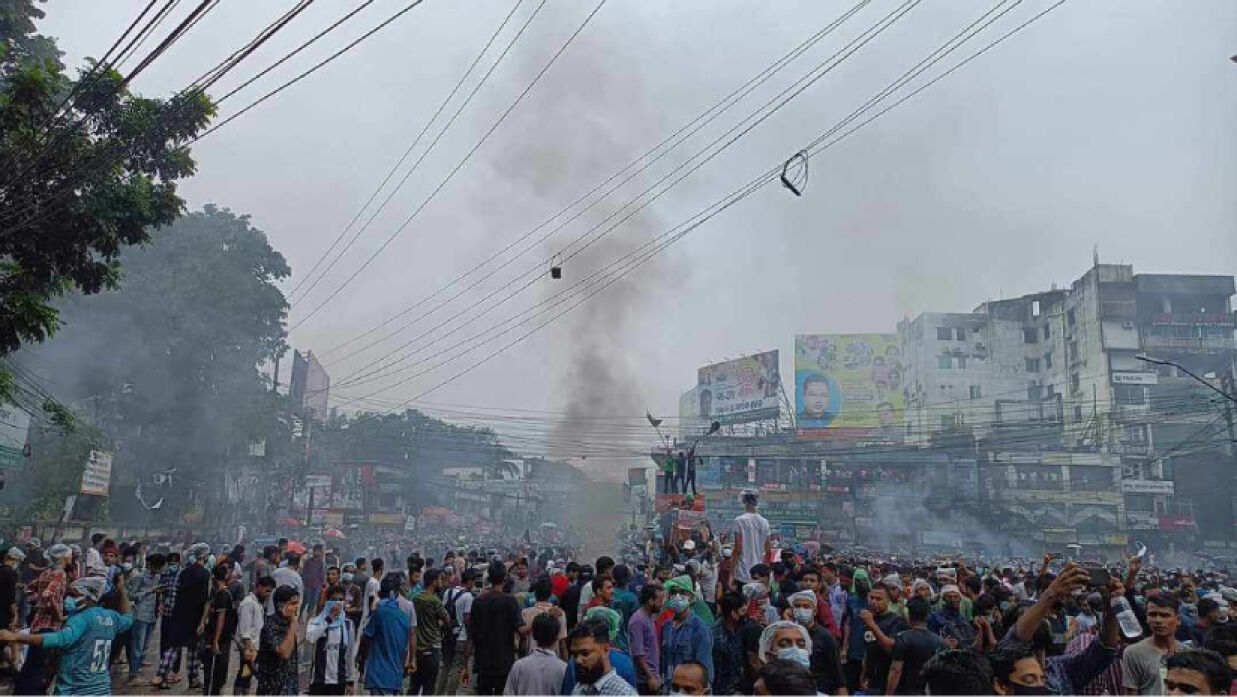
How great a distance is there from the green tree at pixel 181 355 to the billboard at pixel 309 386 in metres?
7.37

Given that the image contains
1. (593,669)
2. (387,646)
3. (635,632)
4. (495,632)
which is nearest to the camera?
(593,669)

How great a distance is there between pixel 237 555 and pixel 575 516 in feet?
263

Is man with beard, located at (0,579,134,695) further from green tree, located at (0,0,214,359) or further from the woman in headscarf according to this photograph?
green tree, located at (0,0,214,359)

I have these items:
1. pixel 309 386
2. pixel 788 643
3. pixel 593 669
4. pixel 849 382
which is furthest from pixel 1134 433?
pixel 593 669

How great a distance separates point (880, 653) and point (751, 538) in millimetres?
3835

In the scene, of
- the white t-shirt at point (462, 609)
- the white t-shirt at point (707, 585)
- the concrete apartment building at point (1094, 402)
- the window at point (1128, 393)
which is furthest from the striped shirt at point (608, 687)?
the window at point (1128, 393)

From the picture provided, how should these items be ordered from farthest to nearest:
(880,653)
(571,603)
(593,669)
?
(571,603) < (880,653) < (593,669)

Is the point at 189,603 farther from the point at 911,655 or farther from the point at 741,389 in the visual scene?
the point at 741,389

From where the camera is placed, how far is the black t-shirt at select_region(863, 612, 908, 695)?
739 centimetres

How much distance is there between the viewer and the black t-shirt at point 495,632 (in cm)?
845

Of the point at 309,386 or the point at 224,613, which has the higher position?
the point at 309,386

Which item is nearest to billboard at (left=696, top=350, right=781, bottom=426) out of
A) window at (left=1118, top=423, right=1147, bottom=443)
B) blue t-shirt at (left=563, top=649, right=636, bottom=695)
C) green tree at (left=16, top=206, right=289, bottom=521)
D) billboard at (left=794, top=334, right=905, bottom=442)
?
billboard at (left=794, top=334, right=905, bottom=442)

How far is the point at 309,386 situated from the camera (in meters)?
55.2

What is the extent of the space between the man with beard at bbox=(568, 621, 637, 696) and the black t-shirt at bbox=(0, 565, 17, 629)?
854 centimetres
